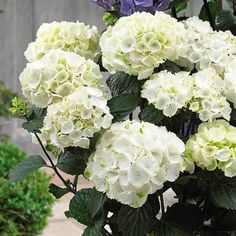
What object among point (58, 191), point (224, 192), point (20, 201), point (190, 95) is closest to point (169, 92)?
point (190, 95)

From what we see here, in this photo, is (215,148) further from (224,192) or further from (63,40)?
(63,40)

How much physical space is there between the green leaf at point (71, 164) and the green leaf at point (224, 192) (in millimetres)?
165

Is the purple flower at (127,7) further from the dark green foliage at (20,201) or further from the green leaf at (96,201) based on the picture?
the dark green foliage at (20,201)

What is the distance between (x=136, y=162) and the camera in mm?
615

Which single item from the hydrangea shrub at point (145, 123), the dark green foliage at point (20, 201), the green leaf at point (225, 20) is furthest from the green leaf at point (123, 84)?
the dark green foliage at point (20, 201)

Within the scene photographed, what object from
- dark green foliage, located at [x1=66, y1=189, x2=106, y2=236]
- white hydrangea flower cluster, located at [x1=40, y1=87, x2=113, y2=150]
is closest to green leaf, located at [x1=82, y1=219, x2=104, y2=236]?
dark green foliage, located at [x1=66, y1=189, x2=106, y2=236]

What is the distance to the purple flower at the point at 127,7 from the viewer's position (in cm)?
80

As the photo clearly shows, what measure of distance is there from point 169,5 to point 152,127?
0.25 m

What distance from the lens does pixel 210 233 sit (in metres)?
0.76

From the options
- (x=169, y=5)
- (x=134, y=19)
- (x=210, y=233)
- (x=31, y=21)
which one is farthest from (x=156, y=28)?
(x=31, y=21)

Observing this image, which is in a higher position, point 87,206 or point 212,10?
point 212,10

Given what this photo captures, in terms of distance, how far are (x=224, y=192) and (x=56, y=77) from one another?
230 millimetres

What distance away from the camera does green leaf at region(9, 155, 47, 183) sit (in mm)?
765

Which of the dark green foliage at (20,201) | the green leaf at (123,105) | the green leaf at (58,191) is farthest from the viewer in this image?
the dark green foliage at (20,201)
